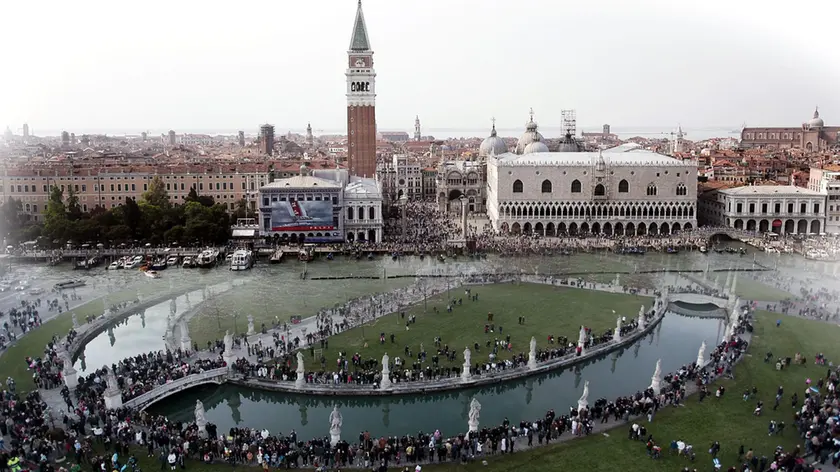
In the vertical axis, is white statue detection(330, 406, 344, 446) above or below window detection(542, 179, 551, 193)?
below

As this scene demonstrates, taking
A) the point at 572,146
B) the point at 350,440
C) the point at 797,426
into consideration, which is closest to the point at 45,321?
the point at 350,440

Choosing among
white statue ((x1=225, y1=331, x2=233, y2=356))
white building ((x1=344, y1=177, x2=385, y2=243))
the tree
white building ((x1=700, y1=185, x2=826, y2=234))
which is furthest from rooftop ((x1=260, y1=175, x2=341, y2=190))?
white building ((x1=700, y1=185, x2=826, y2=234))

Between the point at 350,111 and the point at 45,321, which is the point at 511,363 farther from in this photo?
the point at 350,111

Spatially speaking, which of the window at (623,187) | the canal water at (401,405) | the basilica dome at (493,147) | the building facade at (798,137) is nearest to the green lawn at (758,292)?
the canal water at (401,405)

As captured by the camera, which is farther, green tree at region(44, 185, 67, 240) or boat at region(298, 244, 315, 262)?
green tree at region(44, 185, 67, 240)

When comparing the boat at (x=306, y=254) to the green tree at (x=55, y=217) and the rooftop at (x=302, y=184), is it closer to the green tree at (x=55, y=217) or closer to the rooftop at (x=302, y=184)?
the rooftop at (x=302, y=184)

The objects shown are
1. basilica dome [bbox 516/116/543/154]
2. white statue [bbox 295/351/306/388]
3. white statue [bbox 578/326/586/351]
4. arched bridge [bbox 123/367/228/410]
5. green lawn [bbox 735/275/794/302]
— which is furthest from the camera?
basilica dome [bbox 516/116/543/154]

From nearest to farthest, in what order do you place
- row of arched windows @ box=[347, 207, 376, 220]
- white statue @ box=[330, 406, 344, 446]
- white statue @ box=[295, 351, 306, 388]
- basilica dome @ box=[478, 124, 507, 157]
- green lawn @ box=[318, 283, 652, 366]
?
1. white statue @ box=[330, 406, 344, 446]
2. white statue @ box=[295, 351, 306, 388]
3. green lawn @ box=[318, 283, 652, 366]
4. row of arched windows @ box=[347, 207, 376, 220]
5. basilica dome @ box=[478, 124, 507, 157]

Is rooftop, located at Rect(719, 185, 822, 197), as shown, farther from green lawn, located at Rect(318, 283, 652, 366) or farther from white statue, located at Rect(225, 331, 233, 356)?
white statue, located at Rect(225, 331, 233, 356)
